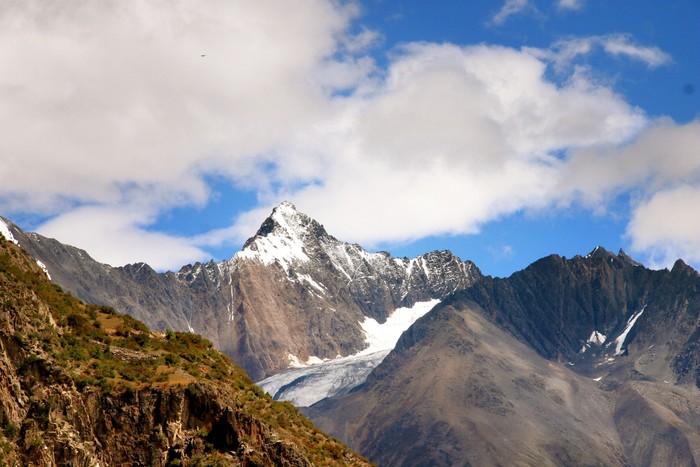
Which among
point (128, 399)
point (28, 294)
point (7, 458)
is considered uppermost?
point (28, 294)

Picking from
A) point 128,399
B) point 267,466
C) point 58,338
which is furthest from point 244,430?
point 58,338

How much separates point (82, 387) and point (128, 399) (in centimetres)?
297

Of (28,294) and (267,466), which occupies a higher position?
(28,294)

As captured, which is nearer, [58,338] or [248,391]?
[58,338]

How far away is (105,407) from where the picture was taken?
215 feet

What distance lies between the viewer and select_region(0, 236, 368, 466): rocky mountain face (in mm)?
61938

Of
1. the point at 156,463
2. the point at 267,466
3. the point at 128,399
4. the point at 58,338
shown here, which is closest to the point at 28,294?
the point at 58,338


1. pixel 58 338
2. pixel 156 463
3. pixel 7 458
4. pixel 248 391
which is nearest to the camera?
pixel 7 458

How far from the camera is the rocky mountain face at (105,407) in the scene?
6194 centimetres

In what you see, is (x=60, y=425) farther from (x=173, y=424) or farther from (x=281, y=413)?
(x=281, y=413)

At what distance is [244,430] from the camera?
6638cm

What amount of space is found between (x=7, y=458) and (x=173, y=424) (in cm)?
1049

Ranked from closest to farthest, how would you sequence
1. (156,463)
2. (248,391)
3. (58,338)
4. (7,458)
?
(7,458) < (156,463) < (58,338) < (248,391)

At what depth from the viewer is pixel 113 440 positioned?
64.9m
